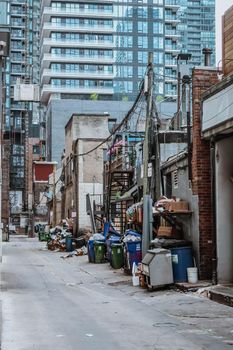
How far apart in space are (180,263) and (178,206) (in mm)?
1780

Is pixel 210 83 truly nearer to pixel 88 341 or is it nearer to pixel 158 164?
pixel 158 164

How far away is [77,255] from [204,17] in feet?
529

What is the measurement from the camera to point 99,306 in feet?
44.2

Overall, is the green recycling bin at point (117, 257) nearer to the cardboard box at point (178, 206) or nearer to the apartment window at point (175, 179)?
the apartment window at point (175, 179)

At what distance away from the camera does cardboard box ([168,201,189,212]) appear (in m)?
17.4

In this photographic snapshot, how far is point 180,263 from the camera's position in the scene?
1639 cm

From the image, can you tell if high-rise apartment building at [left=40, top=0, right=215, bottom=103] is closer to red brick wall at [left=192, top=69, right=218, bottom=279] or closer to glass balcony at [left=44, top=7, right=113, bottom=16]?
glass balcony at [left=44, top=7, right=113, bottom=16]

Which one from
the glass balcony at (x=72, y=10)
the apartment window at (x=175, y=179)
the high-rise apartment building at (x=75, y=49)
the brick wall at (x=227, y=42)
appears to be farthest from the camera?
the high-rise apartment building at (x=75, y=49)

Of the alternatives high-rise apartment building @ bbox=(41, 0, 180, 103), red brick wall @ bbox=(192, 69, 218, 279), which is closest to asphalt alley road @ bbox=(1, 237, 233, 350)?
red brick wall @ bbox=(192, 69, 218, 279)

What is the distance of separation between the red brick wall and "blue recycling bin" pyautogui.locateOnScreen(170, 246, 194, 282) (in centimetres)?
39

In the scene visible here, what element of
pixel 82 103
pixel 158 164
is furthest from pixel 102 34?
pixel 158 164

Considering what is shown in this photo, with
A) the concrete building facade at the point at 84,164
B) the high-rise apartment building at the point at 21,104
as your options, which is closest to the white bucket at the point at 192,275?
the concrete building facade at the point at 84,164

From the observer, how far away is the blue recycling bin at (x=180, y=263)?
643 inches

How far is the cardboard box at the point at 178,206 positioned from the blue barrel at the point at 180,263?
4.18ft
